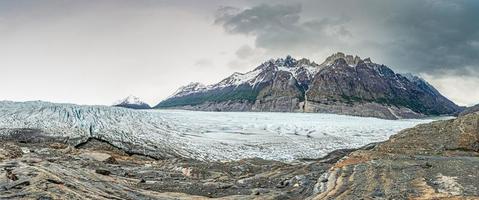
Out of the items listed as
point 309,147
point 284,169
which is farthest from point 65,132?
point 284,169

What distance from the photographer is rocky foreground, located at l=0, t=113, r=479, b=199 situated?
10.4 meters

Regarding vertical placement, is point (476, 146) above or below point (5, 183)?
above

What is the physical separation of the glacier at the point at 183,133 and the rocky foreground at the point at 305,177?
10792mm

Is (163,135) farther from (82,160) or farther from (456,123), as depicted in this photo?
(456,123)

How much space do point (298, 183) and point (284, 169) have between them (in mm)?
2862

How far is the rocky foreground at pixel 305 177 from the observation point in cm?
1039

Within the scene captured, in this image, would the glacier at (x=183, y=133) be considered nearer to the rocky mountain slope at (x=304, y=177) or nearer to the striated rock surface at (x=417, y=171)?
the rocky mountain slope at (x=304, y=177)

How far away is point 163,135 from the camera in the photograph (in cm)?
3312

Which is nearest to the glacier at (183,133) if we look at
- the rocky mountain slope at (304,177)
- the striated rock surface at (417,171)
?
the rocky mountain slope at (304,177)

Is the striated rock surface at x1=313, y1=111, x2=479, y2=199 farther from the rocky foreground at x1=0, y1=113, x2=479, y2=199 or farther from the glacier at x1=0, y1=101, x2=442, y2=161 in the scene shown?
the glacier at x1=0, y1=101, x2=442, y2=161

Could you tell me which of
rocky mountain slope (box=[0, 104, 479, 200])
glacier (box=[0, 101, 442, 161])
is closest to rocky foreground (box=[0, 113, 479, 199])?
rocky mountain slope (box=[0, 104, 479, 200])

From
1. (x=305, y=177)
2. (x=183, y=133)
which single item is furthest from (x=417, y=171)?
(x=183, y=133)

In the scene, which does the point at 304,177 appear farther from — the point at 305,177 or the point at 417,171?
the point at 417,171

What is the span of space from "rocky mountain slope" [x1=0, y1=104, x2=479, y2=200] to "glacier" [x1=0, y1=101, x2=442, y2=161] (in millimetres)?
10704
